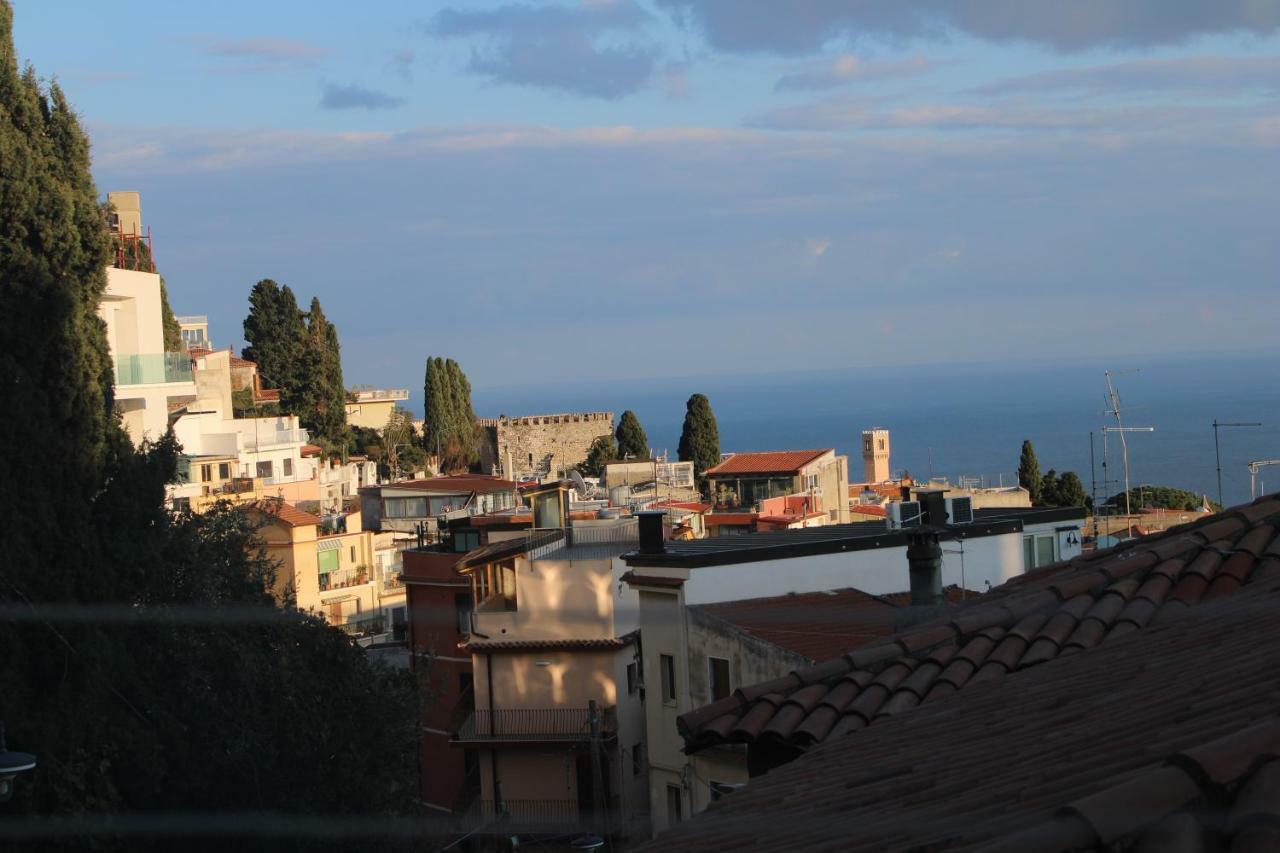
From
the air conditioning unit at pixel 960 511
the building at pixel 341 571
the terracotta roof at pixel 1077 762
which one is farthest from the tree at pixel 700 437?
the terracotta roof at pixel 1077 762

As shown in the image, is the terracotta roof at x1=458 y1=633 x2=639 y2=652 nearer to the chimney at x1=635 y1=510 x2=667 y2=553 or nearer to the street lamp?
the chimney at x1=635 y1=510 x2=667 y2=553

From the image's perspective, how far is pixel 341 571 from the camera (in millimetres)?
38062

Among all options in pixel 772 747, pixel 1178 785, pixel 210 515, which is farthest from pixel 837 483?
pixel 1178 785

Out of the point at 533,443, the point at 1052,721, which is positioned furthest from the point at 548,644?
the point at 533,443

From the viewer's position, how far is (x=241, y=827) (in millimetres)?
11180

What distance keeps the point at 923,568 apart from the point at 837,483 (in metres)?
36.5

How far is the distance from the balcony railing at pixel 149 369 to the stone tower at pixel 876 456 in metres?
46.4

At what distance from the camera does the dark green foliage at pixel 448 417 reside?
6644cm

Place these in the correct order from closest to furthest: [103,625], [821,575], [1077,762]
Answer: [1077,762] → [103,625] → [821,575]

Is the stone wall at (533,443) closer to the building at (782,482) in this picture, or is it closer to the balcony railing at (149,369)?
the building at (782,482)

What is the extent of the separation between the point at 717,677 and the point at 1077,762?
11681mm

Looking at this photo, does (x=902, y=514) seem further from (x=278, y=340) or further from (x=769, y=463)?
(x=278, y=340)

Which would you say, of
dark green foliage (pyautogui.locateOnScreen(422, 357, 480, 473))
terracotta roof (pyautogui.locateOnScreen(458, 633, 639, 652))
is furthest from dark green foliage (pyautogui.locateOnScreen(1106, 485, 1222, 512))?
dark green foliage (pyautogui.locateOnScreen(422, 357, 480, 473))

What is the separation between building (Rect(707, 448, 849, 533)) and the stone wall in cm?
2867
